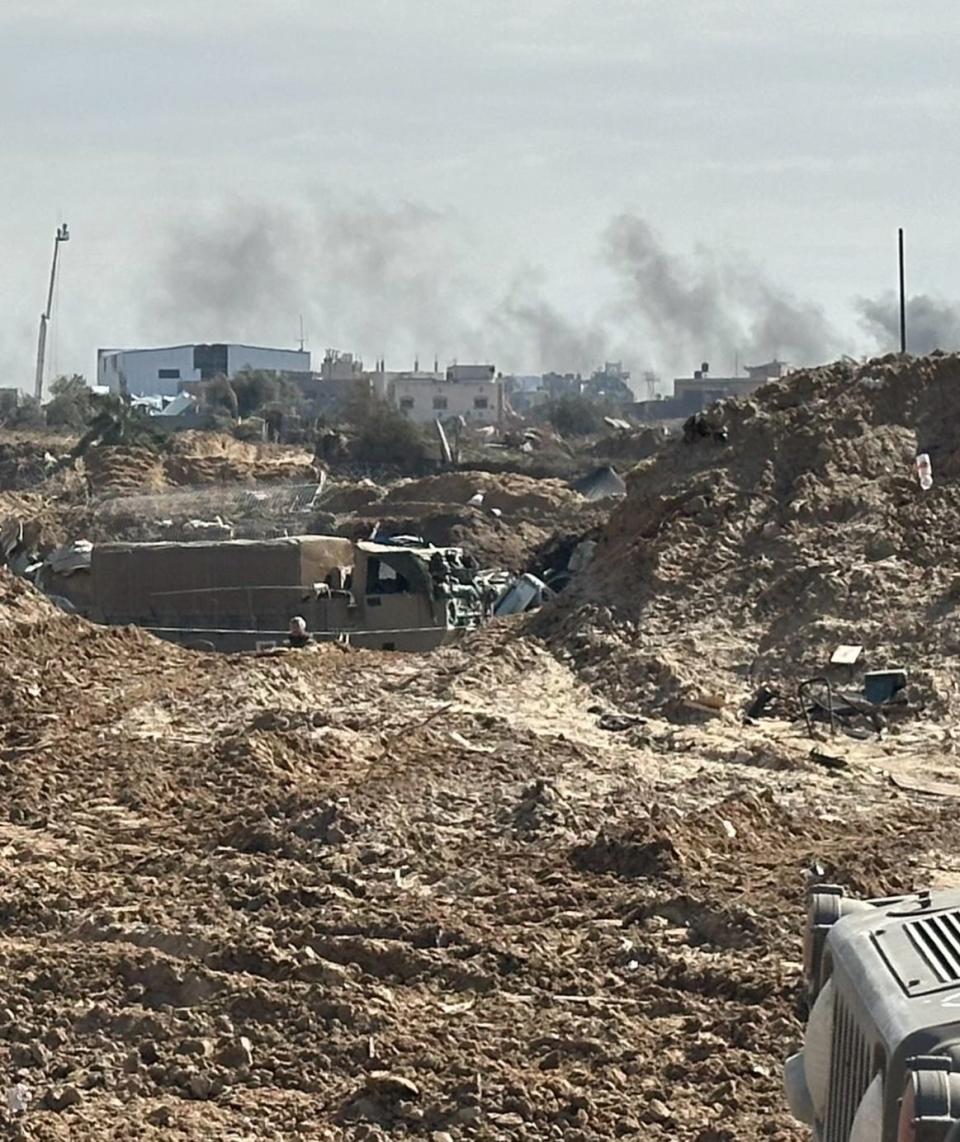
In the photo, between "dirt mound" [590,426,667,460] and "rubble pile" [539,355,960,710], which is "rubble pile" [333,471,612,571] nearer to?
"dirt mound" [590,426,667,460]

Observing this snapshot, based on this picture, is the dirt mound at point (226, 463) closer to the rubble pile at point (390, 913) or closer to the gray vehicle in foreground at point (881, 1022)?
the rubble pile at point (390, 913)

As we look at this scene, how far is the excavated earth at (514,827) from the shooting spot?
7.81m

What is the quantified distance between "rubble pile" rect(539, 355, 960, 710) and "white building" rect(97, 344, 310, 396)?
106 meters

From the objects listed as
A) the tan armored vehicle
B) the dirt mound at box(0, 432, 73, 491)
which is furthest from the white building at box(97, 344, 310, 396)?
the tan armored vehicle

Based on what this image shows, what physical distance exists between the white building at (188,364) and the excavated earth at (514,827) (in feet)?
353

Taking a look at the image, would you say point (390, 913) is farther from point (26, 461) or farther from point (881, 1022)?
point (26, 461)

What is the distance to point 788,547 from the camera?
18750 millimetres

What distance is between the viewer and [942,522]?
61.2 feet

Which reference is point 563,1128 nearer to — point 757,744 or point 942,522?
point 757,744

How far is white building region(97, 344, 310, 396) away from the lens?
420 feet

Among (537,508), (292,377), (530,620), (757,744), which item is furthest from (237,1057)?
(292,377)

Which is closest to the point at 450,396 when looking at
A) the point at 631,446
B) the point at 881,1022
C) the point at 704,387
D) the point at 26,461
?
the point at 704,387

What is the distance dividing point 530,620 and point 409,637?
10.5 feet

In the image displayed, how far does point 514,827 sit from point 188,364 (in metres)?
121
